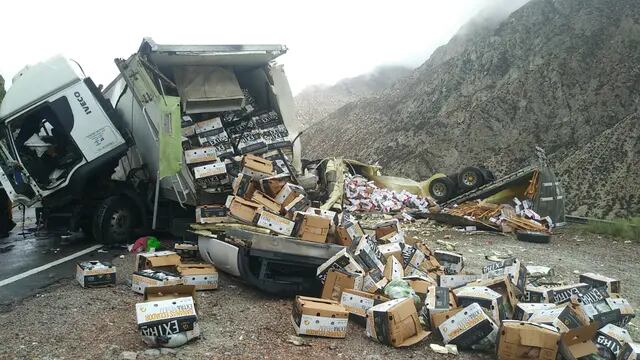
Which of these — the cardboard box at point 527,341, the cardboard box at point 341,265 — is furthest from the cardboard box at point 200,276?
the cardboard box at point 527,341

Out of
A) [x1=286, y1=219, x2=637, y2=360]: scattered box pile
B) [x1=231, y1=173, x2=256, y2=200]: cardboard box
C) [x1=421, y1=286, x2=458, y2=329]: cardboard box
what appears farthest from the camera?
[x1=231, y1=173, x2=256, y2=200]: cardboard box

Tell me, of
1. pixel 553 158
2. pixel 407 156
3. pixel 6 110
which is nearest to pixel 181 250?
pixel 6 110

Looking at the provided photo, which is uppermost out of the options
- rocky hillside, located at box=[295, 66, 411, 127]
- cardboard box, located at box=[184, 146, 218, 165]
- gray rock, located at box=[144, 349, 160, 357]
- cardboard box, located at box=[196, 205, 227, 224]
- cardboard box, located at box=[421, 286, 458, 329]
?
rocky hillside, located at box=[295, 66, 411, 127]

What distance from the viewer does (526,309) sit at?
4383 millimetres

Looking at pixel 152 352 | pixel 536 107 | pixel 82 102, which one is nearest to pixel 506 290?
pixel 152 352

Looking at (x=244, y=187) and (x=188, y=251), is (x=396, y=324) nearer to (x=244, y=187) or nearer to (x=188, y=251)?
(x=244, y=187)

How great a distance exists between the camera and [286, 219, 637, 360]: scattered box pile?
12.9ft

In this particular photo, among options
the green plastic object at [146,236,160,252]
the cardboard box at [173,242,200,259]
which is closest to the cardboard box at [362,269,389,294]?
the cardboard box at [173,242,200,259]

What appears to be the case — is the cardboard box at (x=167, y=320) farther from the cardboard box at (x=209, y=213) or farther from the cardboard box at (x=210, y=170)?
the cardboard box at (x=210, y=170)

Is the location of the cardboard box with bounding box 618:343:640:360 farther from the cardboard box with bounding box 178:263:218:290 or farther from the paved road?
the paved road

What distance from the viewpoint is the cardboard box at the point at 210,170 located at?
22.5 ft

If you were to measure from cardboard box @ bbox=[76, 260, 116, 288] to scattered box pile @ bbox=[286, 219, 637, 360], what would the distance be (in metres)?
2.18

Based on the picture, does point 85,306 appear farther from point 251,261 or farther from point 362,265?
point 362,265

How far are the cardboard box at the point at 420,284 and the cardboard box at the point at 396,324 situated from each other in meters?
0.67
